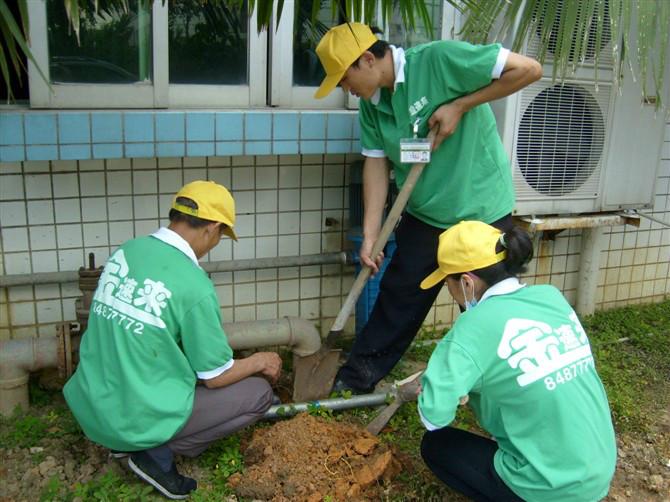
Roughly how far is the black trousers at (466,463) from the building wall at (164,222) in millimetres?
1572

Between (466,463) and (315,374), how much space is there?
120cm

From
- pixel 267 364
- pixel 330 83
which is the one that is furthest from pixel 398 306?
pixel 330 83

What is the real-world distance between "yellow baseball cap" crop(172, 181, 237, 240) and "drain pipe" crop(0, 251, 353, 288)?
1037mm

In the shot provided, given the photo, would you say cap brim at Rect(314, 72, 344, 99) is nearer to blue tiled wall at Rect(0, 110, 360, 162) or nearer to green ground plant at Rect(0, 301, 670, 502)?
blue tiled wall at Rect(0, 110, 360, 162)

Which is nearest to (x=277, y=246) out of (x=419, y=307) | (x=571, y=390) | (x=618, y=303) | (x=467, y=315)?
(x=419, y=307)

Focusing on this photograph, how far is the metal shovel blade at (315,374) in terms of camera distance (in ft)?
12.5

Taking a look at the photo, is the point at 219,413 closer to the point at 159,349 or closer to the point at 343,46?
the point at 159,349

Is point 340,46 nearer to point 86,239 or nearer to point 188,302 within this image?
point 188,302

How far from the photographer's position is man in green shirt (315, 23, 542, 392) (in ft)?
10.9

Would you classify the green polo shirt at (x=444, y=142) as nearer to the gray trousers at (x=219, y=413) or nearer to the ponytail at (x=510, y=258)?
the ponytail at (x=510, y=258)

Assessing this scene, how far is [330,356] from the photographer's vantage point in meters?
3.93

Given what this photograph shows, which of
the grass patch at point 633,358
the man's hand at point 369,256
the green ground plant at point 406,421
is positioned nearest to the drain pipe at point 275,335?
the green ground plant at point 406,421

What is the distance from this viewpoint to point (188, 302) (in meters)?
2.83

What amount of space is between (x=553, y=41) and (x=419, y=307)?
171 centimetres
